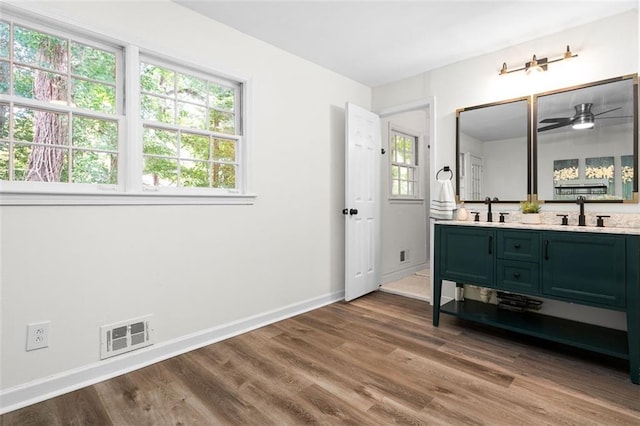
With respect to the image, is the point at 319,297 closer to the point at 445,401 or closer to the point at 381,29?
the point at 445,401

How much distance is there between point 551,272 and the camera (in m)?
2.19

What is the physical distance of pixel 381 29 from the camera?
8.59 ft

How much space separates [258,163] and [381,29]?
150 cm

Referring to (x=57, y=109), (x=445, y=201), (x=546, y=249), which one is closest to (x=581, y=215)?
(x=546, y=249)

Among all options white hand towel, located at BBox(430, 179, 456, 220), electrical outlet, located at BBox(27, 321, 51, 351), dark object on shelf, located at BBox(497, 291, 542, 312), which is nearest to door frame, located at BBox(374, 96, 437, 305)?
white hand towel, located at BBox(430, 179, 456, 220)

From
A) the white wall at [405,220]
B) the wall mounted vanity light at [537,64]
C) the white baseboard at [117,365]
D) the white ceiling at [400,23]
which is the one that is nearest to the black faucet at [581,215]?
the wall mounted vanity light at [537,64]

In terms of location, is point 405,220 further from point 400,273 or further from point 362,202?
point 362,202

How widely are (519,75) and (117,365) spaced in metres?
3.83

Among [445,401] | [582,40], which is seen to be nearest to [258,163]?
[445,401]

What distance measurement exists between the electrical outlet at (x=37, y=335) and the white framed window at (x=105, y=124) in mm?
672

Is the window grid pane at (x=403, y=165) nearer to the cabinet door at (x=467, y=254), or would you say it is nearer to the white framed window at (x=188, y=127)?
the cabinet door at (x=467, y=254)

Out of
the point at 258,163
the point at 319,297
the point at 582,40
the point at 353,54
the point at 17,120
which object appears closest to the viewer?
the point at 17,120

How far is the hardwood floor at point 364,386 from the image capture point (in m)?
1.60

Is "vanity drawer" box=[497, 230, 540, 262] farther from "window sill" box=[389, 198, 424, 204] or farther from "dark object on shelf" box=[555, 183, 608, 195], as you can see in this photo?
"window sill" box=[389, 198, 424, 204]
